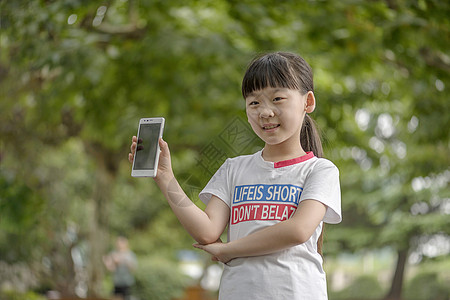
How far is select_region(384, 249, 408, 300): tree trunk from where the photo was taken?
17103mm

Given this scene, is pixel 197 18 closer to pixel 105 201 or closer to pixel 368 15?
pixel 368 15

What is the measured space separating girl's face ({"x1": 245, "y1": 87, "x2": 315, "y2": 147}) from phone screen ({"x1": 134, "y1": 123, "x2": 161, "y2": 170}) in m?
0.23

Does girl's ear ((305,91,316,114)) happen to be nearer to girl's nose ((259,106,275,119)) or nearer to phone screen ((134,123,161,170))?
girl's nose ((259,106,275,119))

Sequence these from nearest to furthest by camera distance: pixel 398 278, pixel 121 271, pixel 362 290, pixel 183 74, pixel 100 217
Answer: pixel 183 74 < pixel 100 217 < pixel 121 271 < pixel 362 290 < pixel 398 278

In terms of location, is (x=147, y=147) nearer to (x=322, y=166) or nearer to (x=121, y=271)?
(x=322, y=166)

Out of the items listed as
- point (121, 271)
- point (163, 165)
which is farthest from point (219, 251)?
point (121, 271)

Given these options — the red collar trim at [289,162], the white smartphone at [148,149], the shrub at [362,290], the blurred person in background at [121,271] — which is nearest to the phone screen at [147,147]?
the white smartphone at [148,149]

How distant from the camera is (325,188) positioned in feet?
4.61

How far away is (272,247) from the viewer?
4.40ft

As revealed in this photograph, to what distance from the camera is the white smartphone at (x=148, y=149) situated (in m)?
1.40

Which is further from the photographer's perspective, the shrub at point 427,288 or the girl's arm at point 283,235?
the shrub at point 427,288

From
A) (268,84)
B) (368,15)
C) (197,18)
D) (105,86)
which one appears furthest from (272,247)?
(197,18)

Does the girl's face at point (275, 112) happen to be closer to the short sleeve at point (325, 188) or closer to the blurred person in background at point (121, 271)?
the short sleeve at point (325, 188)

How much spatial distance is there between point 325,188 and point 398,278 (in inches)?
682
